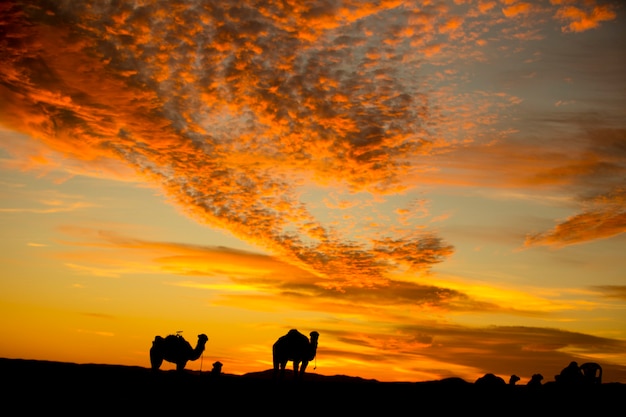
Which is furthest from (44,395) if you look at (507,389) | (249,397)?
(507,389)

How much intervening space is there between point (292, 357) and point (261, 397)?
7.79 metres

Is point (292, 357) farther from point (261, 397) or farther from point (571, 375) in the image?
point (571, 375)

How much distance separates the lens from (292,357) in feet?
106

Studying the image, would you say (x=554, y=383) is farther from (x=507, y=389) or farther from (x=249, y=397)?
(x=249, y=397)

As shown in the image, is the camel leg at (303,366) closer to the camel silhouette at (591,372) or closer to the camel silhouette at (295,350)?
the camel silhouette at (295,350)

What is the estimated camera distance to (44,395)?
2219 cm

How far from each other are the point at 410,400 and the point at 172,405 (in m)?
10.3

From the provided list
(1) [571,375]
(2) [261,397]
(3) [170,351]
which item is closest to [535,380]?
(1) [571,375]

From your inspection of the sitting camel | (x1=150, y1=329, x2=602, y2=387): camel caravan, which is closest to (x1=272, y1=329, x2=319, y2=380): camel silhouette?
(x1=150, y1=329, x2=602, y2=387): camel caravan

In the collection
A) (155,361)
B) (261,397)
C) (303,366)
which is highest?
(303,366)

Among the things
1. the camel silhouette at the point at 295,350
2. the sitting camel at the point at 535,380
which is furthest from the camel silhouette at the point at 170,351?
the sitting camel at the point at 535,380

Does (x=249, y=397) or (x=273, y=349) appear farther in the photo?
(x=273, y=349)

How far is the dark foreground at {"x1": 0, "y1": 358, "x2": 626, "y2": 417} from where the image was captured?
21.2m

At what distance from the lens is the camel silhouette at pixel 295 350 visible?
3222cm
